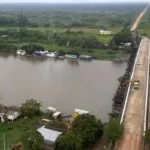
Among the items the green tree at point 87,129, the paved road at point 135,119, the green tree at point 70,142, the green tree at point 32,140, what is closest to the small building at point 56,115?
the green tree at point 87,129

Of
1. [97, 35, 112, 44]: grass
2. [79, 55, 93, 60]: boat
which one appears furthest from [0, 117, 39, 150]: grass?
[97, 35, 112, 44]: grass

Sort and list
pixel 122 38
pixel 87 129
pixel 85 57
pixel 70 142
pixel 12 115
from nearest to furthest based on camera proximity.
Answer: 1. pixel 70 142
2. pixel 87 129
3. pixel 12 115
4. pixel 85 57
5. pixel 122 38

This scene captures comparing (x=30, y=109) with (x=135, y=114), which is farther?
(x=30, y=109)

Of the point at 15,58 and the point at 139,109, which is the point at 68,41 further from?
the point at 139,109

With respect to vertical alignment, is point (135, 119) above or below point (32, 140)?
above

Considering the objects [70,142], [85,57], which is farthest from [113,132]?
[85,57]

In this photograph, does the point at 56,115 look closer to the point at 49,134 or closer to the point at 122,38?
the point at 49,134

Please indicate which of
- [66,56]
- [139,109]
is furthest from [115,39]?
[139,109]
